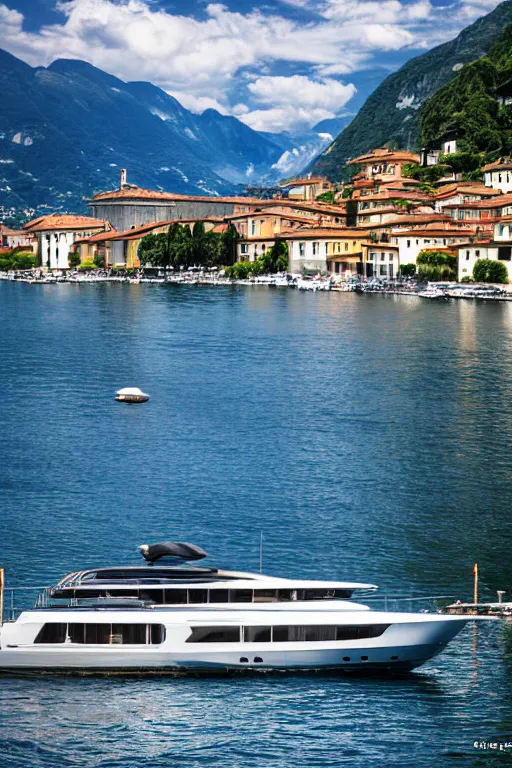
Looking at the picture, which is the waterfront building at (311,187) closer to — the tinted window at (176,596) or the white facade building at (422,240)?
the white facade building at (422,240)

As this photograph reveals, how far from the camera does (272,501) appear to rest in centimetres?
3119

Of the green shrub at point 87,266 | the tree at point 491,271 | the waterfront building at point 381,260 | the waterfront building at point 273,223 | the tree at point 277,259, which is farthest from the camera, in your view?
the green shrub at point 87,266

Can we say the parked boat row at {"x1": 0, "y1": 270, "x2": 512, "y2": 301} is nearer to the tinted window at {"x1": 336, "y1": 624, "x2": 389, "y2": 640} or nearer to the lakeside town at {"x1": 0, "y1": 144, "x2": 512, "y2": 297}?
the lakeside town at {"x1": 0, "y1": 144, "x2": 512, "y2": 297}

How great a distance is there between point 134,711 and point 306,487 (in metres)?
14.0

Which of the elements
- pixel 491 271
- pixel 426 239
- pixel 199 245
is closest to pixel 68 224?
pixel 199 245

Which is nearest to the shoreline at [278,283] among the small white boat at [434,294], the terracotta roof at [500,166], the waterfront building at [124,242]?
the small white boat at [434,294]

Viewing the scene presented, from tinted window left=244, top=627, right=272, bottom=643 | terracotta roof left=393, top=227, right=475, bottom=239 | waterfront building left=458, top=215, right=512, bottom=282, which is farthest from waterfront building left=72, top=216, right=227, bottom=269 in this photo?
tinted window left=244, top=627, right=272, bottom=643

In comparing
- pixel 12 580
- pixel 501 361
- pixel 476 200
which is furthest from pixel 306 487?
pixel 476 200

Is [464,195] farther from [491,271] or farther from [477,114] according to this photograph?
[491,271]

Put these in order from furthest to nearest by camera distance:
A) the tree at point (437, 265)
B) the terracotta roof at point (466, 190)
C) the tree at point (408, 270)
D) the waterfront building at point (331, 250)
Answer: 1. the waterfront building at point (331, 250)
2. the terracotta roof at point (466, 190)
3. the tree at point (408, 270)
4. the tree at point (437, 265)

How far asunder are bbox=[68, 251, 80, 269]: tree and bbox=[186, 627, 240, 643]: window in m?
150

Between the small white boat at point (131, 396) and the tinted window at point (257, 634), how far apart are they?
91.2ft

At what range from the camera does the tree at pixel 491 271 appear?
4124 inches

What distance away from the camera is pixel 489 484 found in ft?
109
